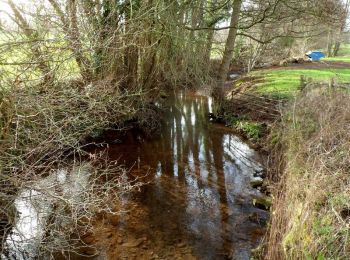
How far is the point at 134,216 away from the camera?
7828mm

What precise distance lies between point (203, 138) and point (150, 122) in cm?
242

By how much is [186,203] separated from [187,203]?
26mm

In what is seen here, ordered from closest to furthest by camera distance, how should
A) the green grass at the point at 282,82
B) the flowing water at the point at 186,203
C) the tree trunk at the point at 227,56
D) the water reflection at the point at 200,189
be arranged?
the flowing water at the point at 186,203 < the water reflection at the point at 200,189 < the tree trunk at the point at 227,56 < the green grass at the point at 282,82

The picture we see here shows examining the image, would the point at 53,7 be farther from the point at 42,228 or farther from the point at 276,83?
the point at 276,83

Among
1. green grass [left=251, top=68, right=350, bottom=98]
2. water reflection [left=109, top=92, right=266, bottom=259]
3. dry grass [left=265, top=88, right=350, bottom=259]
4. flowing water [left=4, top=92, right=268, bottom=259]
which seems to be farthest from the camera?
green grass [left=251, top=68, right=350, bottom=98]

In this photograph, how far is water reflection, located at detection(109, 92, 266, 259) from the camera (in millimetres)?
7059

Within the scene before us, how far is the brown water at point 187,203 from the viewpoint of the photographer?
22.2 ft

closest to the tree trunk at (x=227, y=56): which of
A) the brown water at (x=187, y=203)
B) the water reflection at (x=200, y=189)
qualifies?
the water reflection at (x=200, y=189)

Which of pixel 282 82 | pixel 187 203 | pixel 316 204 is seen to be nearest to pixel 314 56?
pixel 282 82

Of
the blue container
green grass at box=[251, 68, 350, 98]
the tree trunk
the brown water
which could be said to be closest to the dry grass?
the brown water

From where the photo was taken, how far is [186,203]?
8.53 metres

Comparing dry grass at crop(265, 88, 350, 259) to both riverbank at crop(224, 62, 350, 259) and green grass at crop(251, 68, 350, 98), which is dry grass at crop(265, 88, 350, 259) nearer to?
riverbank at crop(224, 62, 350, 259)

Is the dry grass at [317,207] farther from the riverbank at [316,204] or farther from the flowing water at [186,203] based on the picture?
the flowing water at [186,203]

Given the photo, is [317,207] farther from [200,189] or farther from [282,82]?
[282,82]
